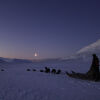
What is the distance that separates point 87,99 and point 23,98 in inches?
129

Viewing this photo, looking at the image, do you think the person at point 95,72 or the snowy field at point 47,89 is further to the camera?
the person at point 95,72

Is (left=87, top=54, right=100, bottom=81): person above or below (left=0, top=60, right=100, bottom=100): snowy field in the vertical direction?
above

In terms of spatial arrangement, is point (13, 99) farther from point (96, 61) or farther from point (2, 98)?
point (96, 61)

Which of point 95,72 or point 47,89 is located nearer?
point 47,89

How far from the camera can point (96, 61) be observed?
33.2 feet

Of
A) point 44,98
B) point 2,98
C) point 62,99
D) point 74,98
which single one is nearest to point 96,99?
point 74,98

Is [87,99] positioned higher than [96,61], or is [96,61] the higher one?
[96,61]

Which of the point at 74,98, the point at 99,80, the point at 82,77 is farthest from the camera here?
the point at 82,77

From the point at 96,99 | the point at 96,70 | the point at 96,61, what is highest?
the point at 96,61

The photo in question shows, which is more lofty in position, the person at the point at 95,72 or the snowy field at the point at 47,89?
the person at the point at 95,72

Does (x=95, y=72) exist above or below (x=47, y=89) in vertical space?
above

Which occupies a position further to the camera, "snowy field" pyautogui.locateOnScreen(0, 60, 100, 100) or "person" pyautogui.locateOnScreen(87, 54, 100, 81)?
"person" pyautogui.locateOnScreen(87, 54, 100, 81)

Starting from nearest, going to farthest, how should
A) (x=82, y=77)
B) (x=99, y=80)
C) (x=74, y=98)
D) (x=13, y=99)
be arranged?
1. (x=13, y=99)
2. (x=74, y=98)
3. (x=99, y=80)
4. (x=82, y=77)

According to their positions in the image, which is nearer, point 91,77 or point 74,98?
point 74,98
